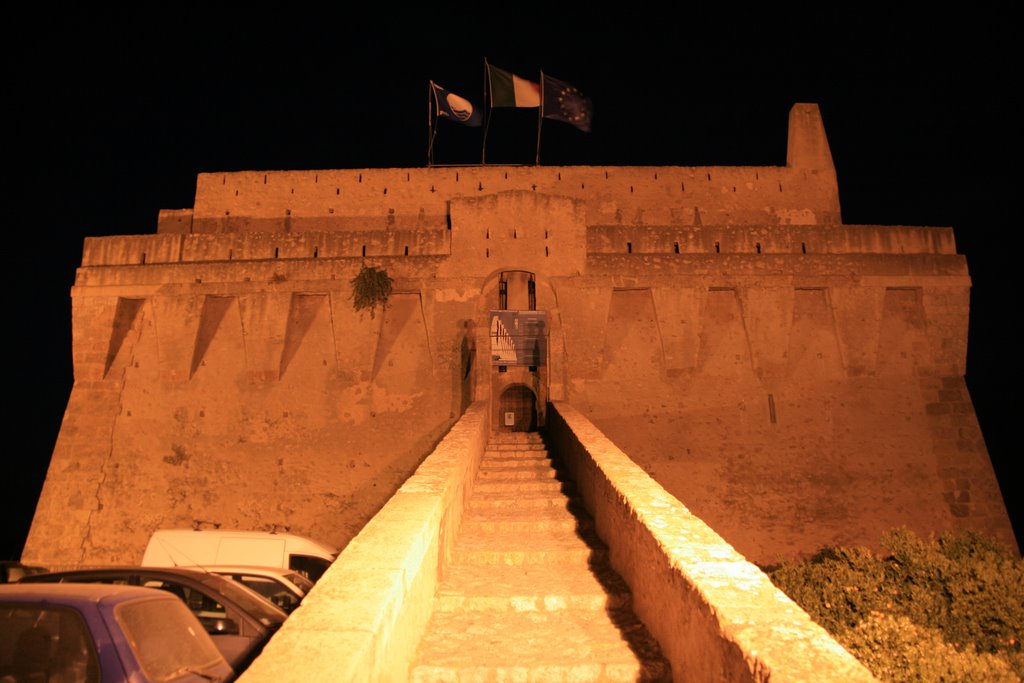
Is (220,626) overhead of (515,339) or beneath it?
beneath

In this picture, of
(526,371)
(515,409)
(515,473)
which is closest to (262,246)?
(526,371)

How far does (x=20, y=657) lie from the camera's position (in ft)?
11.0

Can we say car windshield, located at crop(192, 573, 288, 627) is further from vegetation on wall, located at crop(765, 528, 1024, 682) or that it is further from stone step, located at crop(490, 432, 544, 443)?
stone step, located at crop(490, 432, 544, 443)

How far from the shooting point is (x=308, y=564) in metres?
7.89

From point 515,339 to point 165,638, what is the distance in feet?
31.0

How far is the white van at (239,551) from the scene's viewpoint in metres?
7.82

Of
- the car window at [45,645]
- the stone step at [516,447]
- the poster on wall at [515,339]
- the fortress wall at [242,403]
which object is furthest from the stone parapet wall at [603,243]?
the car window at [45,645]

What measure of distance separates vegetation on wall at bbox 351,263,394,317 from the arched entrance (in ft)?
11.4

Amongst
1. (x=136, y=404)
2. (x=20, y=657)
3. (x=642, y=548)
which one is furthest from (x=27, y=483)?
(x=642, y=548)

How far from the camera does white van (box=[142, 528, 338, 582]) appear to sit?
782 cm

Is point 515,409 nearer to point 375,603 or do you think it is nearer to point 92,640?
point 92,640

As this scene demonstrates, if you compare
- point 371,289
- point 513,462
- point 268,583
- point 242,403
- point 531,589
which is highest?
point 371,289

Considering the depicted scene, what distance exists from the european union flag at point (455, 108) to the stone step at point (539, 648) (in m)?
14.0

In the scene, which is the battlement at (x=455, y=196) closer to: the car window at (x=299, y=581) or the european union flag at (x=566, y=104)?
the european union flag at (x=566, y=104)
